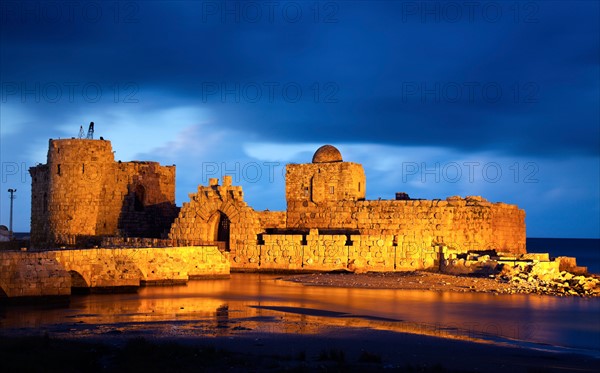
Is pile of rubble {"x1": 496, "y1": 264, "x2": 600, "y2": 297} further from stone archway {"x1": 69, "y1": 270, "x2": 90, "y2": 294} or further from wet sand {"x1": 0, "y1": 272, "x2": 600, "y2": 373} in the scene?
stone archway {"x1": 69, "y1": 270, "x2": 90, "y2": 294}

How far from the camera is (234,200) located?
2734 centimetres

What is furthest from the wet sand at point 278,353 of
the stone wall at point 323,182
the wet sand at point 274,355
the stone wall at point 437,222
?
the stone wall at point 323,182

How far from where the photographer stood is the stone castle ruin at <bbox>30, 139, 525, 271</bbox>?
84.5ft

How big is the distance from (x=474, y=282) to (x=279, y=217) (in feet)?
36.2

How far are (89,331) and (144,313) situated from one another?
276 cm

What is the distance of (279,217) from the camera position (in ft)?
99.7

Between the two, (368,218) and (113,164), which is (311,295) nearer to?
(368,218)

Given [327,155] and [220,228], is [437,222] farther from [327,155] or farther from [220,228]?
[220,228]

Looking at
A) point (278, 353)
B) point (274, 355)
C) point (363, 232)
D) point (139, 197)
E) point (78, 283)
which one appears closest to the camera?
point (274, 355)

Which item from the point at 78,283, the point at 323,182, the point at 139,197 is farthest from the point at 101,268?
the point at 139,197

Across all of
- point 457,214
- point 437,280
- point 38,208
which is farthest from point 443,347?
point 38,208

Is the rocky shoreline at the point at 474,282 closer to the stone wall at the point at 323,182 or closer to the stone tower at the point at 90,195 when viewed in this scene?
the stone wall at the point at 323,182

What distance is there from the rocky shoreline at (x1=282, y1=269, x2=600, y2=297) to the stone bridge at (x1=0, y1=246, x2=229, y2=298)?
3014mm

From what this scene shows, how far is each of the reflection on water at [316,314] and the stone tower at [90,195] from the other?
10.8 meters
